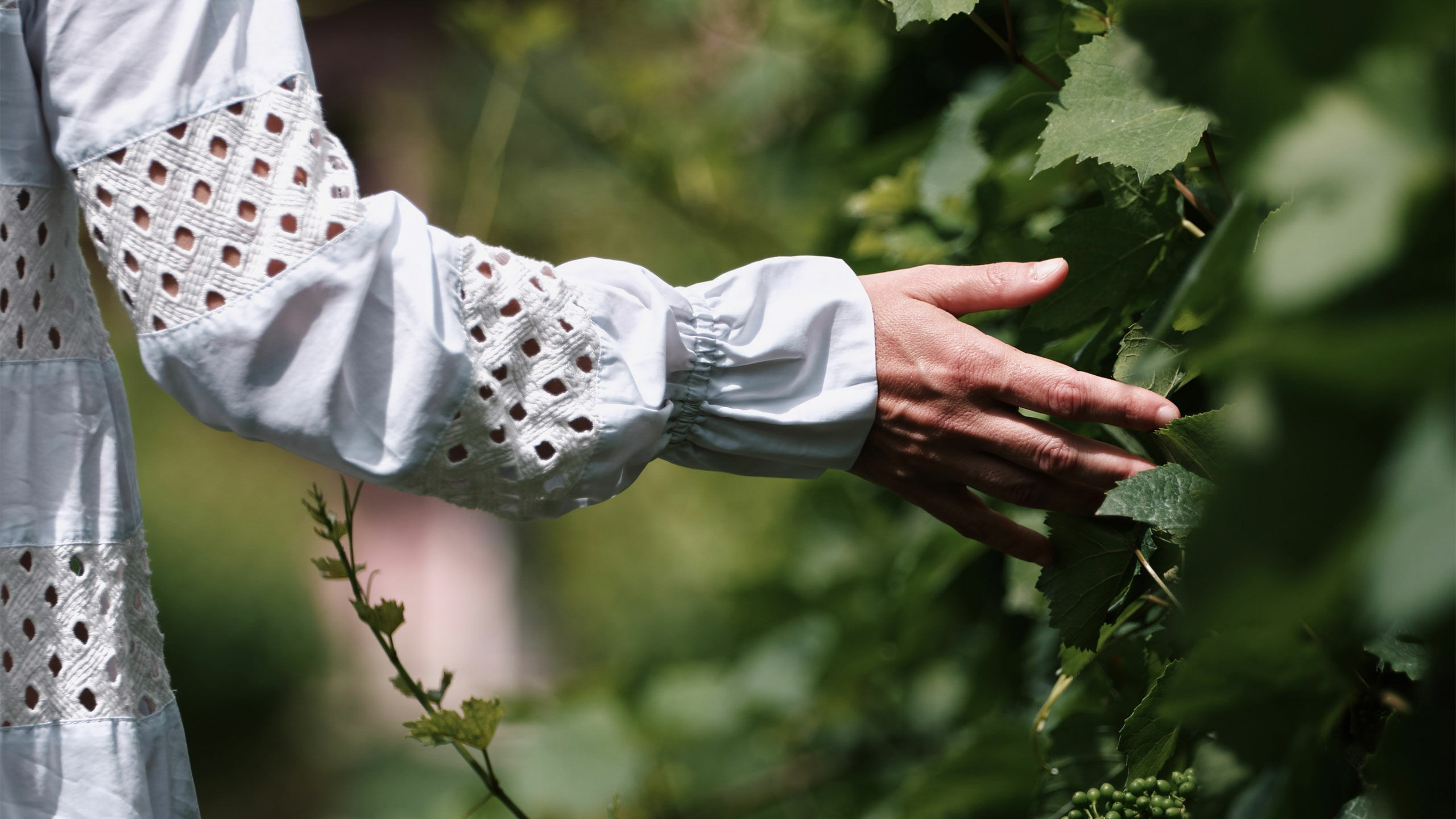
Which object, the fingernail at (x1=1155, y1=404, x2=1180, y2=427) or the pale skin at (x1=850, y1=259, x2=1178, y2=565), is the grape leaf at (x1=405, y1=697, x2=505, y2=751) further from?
the fingernail at (x1=1155, y1=404, x2=1180, y2=427)

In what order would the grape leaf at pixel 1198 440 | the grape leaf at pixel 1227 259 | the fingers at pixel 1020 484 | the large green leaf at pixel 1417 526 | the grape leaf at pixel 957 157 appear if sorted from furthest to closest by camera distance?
the grape leaf at pixel 957 157 → the fingers at pixel 1020 484 → the grape leaf at pixel 1198 440 → the grape leaf at pixel 1227 259 → the large green leaf at pixel 1417 526

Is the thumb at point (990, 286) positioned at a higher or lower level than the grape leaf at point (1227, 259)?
lower

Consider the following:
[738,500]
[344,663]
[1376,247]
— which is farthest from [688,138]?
[344,663]

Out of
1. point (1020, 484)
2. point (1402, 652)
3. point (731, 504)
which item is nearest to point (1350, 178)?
point (1402, 652)

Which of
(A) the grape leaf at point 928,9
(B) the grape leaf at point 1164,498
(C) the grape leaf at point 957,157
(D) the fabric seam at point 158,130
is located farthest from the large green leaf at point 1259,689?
(C) the grape leaf at point 957,157

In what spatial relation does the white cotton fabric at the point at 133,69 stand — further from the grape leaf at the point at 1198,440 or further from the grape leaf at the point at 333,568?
the grape leaf at the point at 1198,440

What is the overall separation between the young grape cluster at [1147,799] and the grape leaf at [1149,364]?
0.64 ft

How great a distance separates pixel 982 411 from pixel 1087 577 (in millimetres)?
104

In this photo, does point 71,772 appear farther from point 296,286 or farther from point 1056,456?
point 1056,456

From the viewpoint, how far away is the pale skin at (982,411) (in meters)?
0.53

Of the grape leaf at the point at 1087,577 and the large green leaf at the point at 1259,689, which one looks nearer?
the large green leaf at the point at 1259,689

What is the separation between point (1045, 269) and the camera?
584 millimetres

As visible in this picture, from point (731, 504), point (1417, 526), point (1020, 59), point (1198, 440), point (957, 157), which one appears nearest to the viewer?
point (1417, 526)

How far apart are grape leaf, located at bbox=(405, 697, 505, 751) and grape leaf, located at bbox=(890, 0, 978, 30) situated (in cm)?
47
